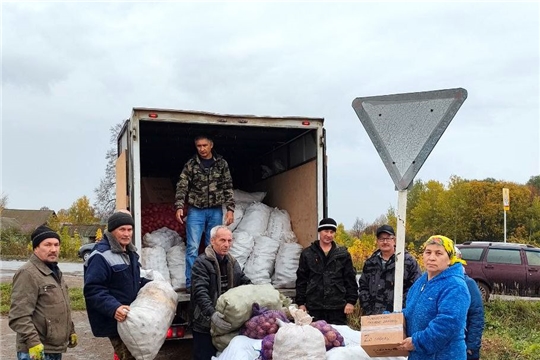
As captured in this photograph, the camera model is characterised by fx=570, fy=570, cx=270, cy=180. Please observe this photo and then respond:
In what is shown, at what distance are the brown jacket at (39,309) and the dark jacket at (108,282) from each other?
8.2 inches

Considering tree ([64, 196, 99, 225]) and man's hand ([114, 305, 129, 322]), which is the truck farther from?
tree ([64, 196, 99, 225])

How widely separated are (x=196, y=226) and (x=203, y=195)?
36 cm

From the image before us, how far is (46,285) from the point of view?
13.7ft

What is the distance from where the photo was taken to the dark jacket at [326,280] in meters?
5.61

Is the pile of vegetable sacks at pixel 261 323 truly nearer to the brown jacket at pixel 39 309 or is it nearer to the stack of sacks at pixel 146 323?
the stack of sacks at pixel 146 323

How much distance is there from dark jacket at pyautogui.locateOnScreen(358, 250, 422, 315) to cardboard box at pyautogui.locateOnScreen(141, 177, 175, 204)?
395 centimetres

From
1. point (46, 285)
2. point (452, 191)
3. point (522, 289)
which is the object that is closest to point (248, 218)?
point (46, 285)

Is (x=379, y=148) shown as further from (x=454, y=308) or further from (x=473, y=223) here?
(x=473, y=223)

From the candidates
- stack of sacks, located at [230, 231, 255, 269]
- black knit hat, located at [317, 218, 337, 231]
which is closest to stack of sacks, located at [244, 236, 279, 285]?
stack of sacks, located at [230, 231, 255, 269]

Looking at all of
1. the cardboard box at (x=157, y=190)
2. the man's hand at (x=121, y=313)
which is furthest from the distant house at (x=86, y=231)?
the man's hand at (x=121, y=313)

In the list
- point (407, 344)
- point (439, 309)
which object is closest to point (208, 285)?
point (407, 344)

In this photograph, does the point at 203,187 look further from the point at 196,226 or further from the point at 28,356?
the point at 28,356

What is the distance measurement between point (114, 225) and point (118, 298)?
0.58 metres

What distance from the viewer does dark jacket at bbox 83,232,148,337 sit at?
169 inches
